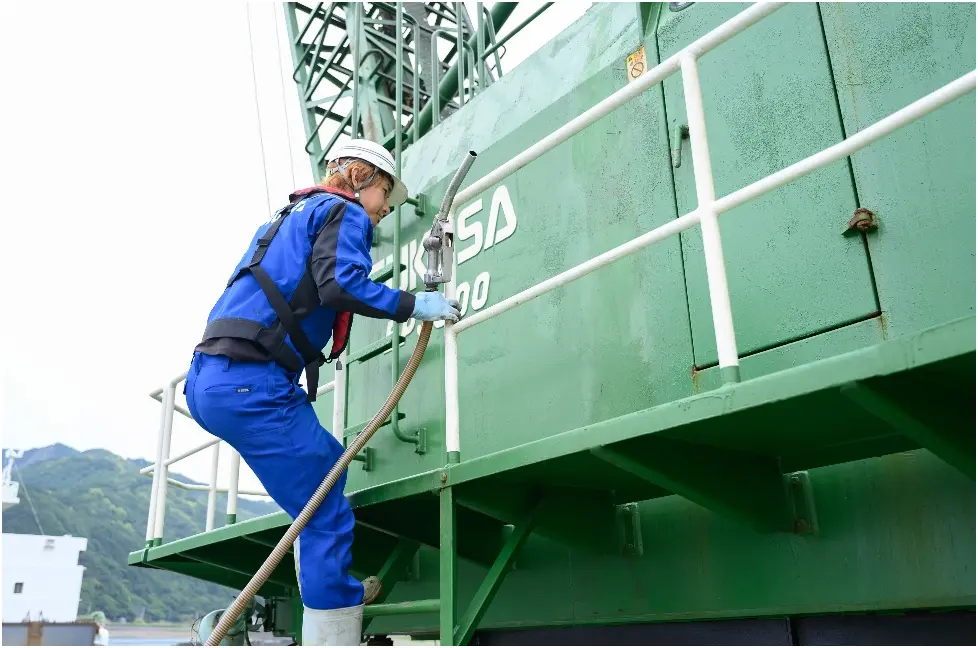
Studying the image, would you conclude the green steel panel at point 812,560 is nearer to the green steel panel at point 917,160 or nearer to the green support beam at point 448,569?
the green steel panel at point 917,160

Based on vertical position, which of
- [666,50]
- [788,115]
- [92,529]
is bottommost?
[788,115]

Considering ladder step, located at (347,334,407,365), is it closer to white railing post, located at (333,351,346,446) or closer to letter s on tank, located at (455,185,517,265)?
white railing post, located at (333,351,346,446)

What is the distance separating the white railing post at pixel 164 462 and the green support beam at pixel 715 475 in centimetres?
336

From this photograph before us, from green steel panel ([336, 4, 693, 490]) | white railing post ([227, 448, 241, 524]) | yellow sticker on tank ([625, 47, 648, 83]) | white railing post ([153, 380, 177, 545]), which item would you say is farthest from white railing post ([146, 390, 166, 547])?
yellow sticker on tank ([625, 47, 648, 83])

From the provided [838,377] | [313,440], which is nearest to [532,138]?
[313,440]

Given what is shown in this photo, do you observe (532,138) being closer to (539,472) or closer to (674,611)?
(539,472)

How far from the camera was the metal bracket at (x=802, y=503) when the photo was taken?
2562mm

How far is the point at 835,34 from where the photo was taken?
9.29ft

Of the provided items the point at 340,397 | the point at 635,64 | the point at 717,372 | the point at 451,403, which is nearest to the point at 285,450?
the point at 451,403

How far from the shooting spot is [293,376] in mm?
2924

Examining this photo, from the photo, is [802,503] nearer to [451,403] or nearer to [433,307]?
[451,403]

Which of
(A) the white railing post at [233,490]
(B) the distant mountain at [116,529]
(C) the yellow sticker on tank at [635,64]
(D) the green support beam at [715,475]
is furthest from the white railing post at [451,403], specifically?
(B) the distant mountain at [116,529]

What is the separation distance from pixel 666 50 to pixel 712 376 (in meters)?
1.40

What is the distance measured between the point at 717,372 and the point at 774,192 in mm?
654
